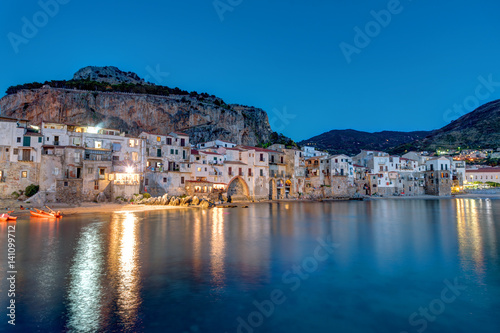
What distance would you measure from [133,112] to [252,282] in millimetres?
67135

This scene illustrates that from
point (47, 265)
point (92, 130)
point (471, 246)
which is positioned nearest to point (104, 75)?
point (92, 130)

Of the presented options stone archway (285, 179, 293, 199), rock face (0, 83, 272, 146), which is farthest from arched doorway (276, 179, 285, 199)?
rock face (0, 83, 272, 146)

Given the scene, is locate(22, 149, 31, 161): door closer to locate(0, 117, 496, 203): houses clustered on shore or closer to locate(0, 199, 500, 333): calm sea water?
locate(0, 117, 496, 203): houses clustered on shore

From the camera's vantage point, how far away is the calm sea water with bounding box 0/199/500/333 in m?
8.23

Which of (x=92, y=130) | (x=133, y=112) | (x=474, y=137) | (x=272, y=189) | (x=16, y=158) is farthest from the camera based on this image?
(x=474, y=137)

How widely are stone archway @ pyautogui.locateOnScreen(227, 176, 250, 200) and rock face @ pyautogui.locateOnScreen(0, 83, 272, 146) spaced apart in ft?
76.2

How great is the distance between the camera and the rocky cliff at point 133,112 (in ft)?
211

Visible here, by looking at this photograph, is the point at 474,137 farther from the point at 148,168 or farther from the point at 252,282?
the point at 252,282

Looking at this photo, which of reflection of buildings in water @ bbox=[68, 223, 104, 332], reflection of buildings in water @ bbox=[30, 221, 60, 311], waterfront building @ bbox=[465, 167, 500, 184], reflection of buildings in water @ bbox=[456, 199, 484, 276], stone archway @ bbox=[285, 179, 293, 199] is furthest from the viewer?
waterfront building @ bbox=[465, 167, 500, 184]

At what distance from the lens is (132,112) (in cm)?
7006

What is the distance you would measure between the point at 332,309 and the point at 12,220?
96.2 ft

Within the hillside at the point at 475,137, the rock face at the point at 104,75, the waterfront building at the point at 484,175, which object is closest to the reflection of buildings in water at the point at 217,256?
the waterfront building at the point at 484,175

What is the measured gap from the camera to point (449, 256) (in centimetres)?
1536

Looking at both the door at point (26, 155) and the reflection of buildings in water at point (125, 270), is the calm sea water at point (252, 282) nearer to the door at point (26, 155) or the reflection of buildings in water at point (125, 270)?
the reflection of buildings in water at point (125, 270)
